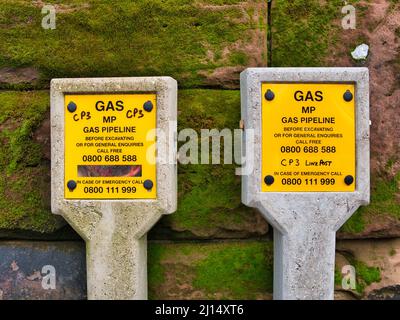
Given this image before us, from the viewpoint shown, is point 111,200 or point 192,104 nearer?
point 111,200

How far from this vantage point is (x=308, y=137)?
220 cm

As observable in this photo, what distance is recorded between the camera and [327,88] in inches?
86.8

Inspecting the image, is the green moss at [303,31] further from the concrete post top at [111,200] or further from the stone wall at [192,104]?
the concrete post top at [111,200]

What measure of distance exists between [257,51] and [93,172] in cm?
96

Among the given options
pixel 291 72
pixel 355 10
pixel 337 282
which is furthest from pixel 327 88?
pixel 337 282

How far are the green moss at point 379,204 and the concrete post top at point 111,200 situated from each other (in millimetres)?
911

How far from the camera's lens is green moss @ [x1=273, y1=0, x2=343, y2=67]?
2371 millimetres

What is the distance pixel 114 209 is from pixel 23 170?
54 cm

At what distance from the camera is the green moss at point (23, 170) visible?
2.37 metres

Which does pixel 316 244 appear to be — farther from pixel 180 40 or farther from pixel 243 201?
pixel 180 40

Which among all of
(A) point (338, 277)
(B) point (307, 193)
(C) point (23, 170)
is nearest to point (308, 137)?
(B) point (307, 193)

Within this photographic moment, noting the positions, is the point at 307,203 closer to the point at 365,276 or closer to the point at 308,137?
the point at 308,137

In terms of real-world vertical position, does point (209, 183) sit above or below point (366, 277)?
above

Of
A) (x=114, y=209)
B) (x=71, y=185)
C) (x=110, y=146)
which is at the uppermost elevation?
(x=110, y=146)
